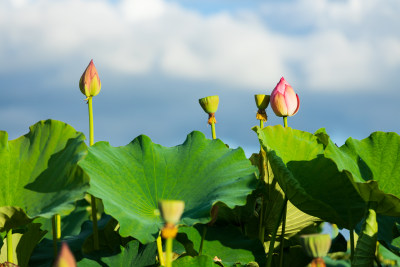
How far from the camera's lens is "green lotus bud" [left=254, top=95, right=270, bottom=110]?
180cm

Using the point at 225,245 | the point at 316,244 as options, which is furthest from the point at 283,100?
the point at 316,244

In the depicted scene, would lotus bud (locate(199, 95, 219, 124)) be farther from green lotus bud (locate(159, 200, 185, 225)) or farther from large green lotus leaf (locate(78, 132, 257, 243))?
green lotus bud (locate(159, 200, 185, 225))

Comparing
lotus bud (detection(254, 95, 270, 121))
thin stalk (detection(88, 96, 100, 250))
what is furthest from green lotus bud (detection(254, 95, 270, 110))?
thin stalk (detection(88, 96, 100, 250))

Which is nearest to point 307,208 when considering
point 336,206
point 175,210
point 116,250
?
point 336,206

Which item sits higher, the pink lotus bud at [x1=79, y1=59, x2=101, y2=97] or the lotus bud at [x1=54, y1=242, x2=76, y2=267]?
the pink lotus bud at [x1=79, y1=59, x2=101, y2=97]

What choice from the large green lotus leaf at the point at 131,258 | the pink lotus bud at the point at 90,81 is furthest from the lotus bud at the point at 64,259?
the pink lotus bud at the point at 90,81

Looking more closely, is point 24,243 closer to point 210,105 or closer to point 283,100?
point 210,105

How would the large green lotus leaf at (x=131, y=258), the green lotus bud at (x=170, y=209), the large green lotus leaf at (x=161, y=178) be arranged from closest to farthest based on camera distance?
1. the green lotus bud at (x=170, y=209)
2. the large green lotus leaf at (x=161, y=178)
3. the large green lotus leaf at (x=131, y=258)

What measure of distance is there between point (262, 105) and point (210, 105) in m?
0.18

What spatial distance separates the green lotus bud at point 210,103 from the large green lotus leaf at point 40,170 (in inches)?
22.8

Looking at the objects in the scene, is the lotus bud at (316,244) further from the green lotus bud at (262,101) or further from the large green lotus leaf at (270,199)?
the green lotus bud at (262,101)

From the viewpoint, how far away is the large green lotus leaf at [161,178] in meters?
1.22

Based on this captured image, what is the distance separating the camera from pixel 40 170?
1.38m

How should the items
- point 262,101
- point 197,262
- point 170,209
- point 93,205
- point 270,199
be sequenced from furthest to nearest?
point 262,101, point 270,199, point 93,205, point 197,262, point 170,209
